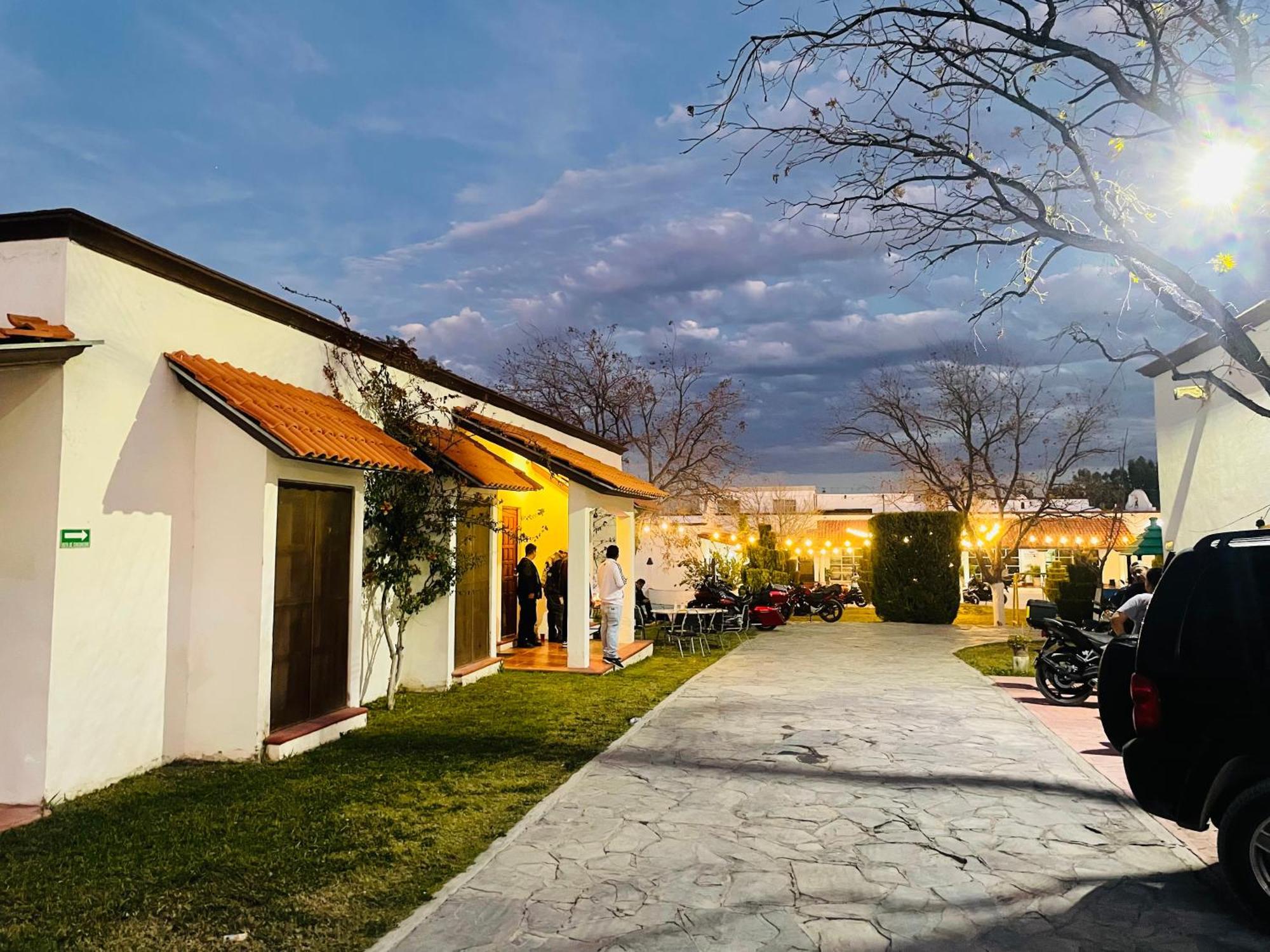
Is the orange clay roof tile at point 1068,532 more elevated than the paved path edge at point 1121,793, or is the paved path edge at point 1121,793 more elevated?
the orange clay roof tile at point 1068,532

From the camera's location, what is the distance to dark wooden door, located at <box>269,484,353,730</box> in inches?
283

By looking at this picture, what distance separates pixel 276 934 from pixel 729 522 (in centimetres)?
2951

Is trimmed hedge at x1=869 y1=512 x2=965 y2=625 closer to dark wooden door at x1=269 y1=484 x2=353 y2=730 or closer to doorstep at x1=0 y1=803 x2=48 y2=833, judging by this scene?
dark wooden door at x1=269 y1=484 x2=353 y2=730

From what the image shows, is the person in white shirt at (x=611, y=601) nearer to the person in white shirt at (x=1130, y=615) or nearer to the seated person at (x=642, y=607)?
the seated person at (x=642, y=607)

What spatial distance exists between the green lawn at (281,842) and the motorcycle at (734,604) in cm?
1087

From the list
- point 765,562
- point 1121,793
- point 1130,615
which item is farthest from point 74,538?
point 765,562

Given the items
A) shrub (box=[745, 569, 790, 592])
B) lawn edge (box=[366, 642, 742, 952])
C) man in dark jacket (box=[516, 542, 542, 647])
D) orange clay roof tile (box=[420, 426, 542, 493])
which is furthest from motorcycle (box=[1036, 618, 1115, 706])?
shrub (box=[745, 569, 790, 592])

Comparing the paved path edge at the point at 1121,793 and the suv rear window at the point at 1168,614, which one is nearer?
the suv rear window at the point at 1168,614

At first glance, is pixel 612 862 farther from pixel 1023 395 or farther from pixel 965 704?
pixel 1023 395

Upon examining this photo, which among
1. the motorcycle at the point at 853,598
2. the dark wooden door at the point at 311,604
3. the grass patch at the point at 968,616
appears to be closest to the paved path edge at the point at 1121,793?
the dark wooden door at the point at 311,604

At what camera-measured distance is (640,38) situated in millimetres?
5938

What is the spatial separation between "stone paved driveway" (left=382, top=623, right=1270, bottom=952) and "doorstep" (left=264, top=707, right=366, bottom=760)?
2557 millimetres

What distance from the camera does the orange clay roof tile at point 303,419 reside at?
257 inches

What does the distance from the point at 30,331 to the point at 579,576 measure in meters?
7.94
